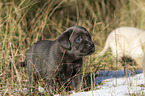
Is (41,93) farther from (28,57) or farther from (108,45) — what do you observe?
(108,45)

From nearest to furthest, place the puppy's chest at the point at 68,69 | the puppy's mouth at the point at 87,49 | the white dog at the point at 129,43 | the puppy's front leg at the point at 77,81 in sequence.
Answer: the puppy's mouth at the point at 87,49, the puppy's chest at the point at 68,69, the puppy's front leg at the point at 77,81, the white dog at the point at 129,43

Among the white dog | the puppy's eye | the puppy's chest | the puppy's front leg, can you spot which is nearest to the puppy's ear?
the puppy's eye

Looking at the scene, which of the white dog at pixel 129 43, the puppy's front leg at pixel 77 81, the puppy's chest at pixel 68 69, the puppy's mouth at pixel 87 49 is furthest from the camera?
the white dog at pixel 129 43

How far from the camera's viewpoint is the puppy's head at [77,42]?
2785mm

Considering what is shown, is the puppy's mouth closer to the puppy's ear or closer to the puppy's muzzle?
the puppy's muzzle

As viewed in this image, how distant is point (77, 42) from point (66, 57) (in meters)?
0.28

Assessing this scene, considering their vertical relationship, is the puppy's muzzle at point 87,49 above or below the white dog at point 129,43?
below

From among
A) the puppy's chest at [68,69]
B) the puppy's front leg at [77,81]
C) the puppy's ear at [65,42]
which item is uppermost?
the puppy's ear at [65,42]

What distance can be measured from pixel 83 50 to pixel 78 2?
4.48 m

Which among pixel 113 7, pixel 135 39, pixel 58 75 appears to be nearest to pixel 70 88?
pixel 58 75

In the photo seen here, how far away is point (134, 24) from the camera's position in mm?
7227

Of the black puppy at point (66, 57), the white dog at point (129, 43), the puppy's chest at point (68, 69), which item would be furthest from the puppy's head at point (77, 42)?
the white dog at point (129, 43)

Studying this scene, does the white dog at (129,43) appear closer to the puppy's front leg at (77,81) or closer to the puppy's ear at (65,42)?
the puppy's front leg at (77,81)

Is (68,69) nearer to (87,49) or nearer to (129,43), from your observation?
(87,49)
